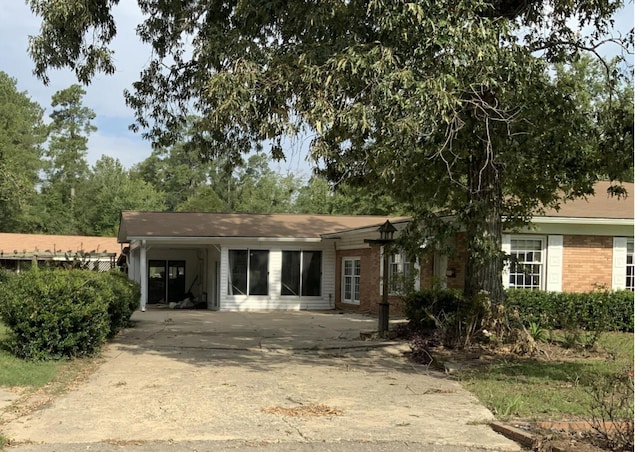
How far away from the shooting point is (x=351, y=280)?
23859 mm

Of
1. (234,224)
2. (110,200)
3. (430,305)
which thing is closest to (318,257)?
(234,224)

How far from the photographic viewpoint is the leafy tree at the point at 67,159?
199 ft

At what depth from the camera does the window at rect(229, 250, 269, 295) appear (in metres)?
24.1

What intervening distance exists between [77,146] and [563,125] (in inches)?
2475

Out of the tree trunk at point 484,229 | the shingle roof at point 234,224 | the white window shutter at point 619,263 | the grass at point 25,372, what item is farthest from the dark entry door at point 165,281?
the tree trunk at point 484,229

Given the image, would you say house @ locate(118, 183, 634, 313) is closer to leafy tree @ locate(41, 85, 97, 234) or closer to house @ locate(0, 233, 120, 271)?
house @ locate(0, 233, 120, 271)

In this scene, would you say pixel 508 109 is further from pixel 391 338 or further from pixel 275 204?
pixel 275 204

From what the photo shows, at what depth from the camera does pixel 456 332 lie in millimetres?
11875

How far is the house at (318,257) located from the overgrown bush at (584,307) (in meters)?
1.41

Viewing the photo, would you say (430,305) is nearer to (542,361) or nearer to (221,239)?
Answer: (542,361)

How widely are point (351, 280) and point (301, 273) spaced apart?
79.0 inches

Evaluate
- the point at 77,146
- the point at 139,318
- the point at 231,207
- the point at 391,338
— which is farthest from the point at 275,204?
the point at 391,338

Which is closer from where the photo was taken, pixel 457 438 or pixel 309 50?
pixel 457 438

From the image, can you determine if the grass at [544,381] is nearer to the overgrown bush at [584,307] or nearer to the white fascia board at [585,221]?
the overgrown bush at [584,307]
